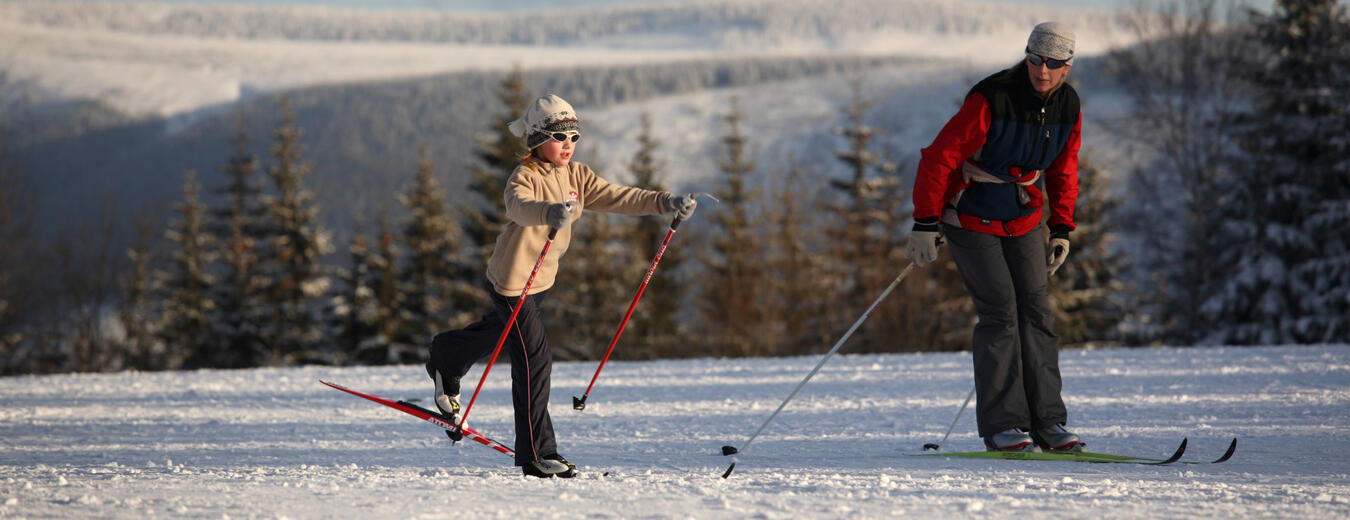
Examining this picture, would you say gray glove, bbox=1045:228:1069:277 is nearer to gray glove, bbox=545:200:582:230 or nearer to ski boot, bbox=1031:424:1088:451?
ski boot, bbox=1031:424:1088:451

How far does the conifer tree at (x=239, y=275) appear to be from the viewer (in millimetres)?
28891

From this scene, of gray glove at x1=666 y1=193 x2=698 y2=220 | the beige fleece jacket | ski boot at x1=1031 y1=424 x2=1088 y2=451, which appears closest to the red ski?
the beige fleece jacket

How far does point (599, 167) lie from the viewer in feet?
95.2

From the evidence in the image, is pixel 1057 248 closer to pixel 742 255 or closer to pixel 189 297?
pixel 742 255

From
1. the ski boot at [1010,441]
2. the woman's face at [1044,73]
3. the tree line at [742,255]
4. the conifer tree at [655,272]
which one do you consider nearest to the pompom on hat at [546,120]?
the woman's face at [1044,73]

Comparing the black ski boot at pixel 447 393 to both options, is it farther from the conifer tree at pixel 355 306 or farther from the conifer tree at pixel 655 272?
the conifer tree at pixel 655 272

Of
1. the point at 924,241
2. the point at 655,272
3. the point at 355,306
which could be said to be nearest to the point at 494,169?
the point at 355,306

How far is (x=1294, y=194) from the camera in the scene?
19938 mm

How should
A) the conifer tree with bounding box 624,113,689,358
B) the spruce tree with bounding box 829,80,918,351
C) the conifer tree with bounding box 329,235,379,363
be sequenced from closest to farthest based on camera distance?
the spruce tree with bounding box 829,80,918,351 → the conifer tree with bounding box 329,235,379,363 → the conifer tree with bounding box 624,113,689,358

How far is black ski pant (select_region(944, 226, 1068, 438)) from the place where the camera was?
4047 millimetres

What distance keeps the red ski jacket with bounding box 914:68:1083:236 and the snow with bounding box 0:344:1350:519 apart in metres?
1.06

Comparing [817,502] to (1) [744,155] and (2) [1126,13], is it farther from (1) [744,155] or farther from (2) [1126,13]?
(1) [744,155]

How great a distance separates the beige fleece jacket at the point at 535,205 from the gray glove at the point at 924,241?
1065 millimetres

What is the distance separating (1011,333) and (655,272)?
87.3ft
